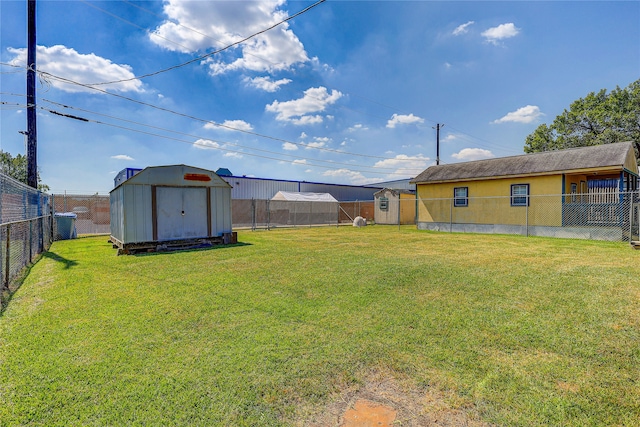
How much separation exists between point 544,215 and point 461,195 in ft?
13.0

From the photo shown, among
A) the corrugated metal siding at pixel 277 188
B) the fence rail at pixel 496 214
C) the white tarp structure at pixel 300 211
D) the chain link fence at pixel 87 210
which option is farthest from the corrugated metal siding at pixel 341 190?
the chain link fence at pixel 87 210

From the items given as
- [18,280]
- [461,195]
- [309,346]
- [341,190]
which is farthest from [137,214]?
[341,190]

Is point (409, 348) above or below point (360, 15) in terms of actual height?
below

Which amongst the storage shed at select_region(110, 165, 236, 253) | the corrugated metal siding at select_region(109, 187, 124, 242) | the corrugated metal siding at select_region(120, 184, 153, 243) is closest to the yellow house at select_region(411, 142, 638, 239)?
the storage shed at select_region(110, 165, 236, 253)

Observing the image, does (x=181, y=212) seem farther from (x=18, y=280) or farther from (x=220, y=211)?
(x=18, y=280)

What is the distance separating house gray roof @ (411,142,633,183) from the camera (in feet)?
38.0

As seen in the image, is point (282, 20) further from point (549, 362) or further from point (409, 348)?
point (549, 362)

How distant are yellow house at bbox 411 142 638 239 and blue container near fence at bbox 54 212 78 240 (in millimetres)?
18263

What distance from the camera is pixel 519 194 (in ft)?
44.9

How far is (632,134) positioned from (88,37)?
36.7 meters

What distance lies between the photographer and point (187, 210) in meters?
9.97

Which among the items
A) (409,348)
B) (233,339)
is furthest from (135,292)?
(409,348)

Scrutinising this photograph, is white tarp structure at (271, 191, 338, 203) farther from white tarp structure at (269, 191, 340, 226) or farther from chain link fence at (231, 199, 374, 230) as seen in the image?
chain link fence at (231, 199, 374, 230)

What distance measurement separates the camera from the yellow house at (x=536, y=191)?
1147cm
